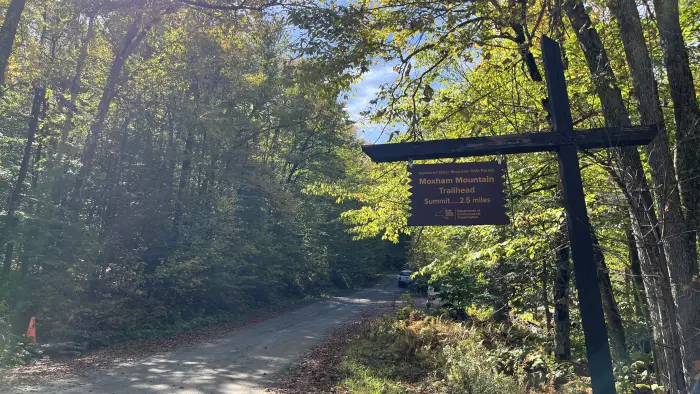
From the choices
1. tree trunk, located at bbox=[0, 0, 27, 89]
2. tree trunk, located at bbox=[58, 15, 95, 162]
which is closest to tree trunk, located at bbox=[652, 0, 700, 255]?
tree trunk, located at bbox=[0, 0, 27, 89]

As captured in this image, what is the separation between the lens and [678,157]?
5.06 metres

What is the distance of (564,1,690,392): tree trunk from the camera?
194 inches

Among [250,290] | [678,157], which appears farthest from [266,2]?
[250,290]

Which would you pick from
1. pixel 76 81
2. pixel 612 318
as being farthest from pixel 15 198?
pixel 612 318

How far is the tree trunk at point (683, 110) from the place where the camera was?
4.93m

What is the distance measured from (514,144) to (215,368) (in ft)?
27.7

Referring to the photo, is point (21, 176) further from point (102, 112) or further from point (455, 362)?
point (455, 362)

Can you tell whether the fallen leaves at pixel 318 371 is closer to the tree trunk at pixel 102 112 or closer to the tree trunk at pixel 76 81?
the tree trunk at pixel 102 112

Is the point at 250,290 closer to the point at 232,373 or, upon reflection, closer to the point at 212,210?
the point at 212,210

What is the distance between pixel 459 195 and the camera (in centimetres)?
513

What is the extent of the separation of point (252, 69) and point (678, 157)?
20907 mm

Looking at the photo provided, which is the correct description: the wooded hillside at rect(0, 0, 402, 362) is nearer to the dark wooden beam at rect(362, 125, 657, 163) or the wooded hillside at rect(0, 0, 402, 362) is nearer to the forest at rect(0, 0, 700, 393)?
the forest at rect(0, 0, 700, 393)

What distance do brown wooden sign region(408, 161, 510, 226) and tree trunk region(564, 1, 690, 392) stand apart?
1297 millimetres

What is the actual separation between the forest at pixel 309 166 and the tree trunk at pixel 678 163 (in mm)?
21
